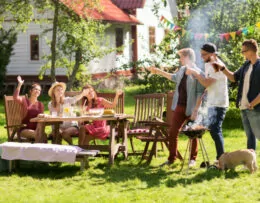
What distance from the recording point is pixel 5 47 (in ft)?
72.6

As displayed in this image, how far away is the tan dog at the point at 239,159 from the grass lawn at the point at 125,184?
10cm

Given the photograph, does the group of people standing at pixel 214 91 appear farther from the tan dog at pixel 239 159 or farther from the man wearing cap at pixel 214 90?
the tan dog at pixel 239 159

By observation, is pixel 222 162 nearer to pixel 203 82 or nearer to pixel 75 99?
pixel 203 82

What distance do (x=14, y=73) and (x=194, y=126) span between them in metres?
17.1

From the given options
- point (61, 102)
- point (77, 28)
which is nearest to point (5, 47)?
point (77, 28)

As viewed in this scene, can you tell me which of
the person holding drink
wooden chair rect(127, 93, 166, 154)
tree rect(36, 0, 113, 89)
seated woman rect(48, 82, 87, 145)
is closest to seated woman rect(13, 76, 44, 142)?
seated woman rect(48, 82, 87, 145)

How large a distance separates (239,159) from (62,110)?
2787mm

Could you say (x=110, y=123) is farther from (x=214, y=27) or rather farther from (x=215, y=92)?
(x=214, y=27)

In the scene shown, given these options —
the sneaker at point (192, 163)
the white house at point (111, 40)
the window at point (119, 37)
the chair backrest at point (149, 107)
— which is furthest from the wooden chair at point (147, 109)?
the window at point (119, 37)

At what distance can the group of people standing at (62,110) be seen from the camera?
9.52 meters

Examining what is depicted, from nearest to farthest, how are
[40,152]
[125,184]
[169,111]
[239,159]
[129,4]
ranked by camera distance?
1. [125,184]
2. [239,159]
3. [40,152]
4. [169,111]
5. [129,4]

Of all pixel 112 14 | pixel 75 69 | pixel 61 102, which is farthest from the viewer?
pixel 112 14

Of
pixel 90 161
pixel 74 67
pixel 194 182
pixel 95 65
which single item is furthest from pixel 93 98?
pixel 95 65

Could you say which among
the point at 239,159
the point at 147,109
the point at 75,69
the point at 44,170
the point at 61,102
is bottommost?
the point at 44,170
